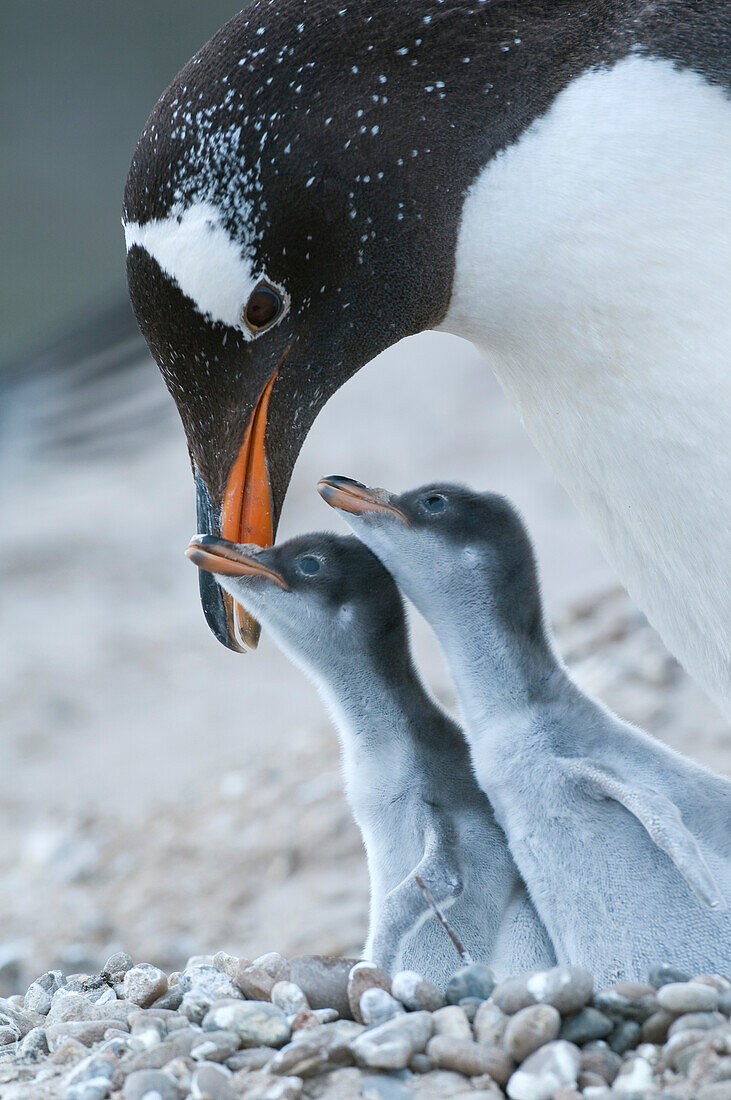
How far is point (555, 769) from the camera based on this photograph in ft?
5.44

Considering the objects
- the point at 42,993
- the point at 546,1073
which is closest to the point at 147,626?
the point at 42,993

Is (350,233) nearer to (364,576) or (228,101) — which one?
(228,101)

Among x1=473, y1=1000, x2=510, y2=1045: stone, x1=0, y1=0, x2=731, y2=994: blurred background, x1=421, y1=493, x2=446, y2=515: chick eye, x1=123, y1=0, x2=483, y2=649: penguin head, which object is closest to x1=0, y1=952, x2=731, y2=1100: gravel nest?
x1=473, y1=1000, x2=510, y2=1045: stone

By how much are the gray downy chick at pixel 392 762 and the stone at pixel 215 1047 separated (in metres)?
0.28

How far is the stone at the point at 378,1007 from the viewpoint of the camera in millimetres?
1386

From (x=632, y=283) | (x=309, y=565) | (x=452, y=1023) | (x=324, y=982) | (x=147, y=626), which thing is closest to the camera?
(x=452, y=1023)

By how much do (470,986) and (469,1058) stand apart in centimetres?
13

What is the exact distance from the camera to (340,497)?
1812 mm

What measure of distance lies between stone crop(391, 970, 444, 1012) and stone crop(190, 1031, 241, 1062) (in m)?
0.17

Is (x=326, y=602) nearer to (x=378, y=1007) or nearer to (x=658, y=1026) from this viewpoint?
(x=378, y=1007)

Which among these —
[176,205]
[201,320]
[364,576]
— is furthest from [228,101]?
[364,576]

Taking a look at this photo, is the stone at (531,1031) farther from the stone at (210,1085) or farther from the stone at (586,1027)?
the stone at (210,1085)

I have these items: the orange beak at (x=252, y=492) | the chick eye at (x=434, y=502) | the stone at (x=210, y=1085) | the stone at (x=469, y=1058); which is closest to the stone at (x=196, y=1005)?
the stone at (x=210, y=1085)

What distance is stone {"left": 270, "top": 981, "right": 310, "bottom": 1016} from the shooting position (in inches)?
57.3
